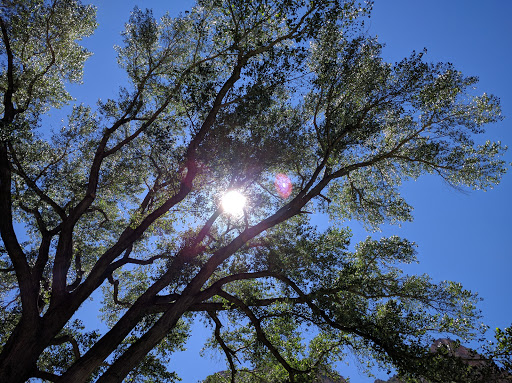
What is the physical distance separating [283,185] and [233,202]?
3033mm

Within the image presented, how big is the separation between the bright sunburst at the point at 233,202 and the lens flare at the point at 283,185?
2.11 m

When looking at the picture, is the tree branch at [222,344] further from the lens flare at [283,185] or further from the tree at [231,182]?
the lens flare at [283,185]

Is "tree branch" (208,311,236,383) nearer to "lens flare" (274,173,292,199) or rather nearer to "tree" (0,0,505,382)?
"tree" (0,0,505,382)

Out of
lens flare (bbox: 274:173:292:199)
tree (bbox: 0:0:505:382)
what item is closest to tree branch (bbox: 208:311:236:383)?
tree (bbox: 0:0:505:382)

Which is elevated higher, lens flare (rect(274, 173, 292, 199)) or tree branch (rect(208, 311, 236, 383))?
lens flare (rect(274, 173, 292, 199))

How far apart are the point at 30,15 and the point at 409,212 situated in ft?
61.5

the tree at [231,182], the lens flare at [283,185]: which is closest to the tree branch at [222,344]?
the tree at [231,182]

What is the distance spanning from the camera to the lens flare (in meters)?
16.8

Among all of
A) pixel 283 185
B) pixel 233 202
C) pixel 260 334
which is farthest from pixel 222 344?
pixel 283 185

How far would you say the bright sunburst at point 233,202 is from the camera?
1512cm

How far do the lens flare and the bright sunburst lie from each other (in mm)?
2109

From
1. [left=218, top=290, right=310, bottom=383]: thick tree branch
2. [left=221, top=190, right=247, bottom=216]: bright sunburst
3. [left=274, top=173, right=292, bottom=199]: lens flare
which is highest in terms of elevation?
[left=274, top=173, right=292, bottom=199]: lens flare

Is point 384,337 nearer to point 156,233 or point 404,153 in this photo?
point 404,153

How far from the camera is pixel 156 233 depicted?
1634 cm
